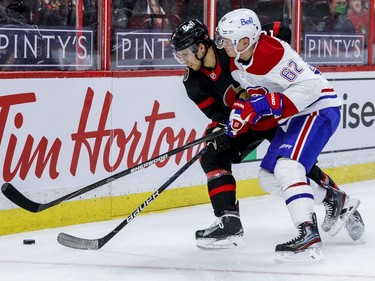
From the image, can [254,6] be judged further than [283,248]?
Yes

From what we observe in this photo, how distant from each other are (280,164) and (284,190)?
0.11m

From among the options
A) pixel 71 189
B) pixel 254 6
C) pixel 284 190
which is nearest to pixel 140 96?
pixel 71 189

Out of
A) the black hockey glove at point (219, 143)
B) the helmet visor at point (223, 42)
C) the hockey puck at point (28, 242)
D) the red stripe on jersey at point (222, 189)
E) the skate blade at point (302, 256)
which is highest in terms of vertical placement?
the helmet visor at point (223, 42)

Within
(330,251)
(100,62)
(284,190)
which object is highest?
(100,62)

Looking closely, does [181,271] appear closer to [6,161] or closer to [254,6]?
[6,161]

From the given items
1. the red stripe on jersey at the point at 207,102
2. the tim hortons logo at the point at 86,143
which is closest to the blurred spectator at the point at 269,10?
the tim hortons logo at the point at 86,143

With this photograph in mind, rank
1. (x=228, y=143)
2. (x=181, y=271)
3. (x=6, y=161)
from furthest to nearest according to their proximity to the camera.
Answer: (x=6, y=161) → (x=228, y=143) → (x=181, y=271)

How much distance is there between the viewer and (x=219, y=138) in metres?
4.59

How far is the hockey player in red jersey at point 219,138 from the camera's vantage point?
4598mm

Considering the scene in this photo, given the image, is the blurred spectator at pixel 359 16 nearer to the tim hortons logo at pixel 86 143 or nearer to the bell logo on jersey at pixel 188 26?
the tim hortons logo at pixel 86 143

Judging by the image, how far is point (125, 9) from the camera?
574 centimetres

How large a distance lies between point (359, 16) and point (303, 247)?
11.4 ft

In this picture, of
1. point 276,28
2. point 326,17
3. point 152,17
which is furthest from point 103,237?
point 326,17

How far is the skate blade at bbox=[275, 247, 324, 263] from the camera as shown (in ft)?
14.1
